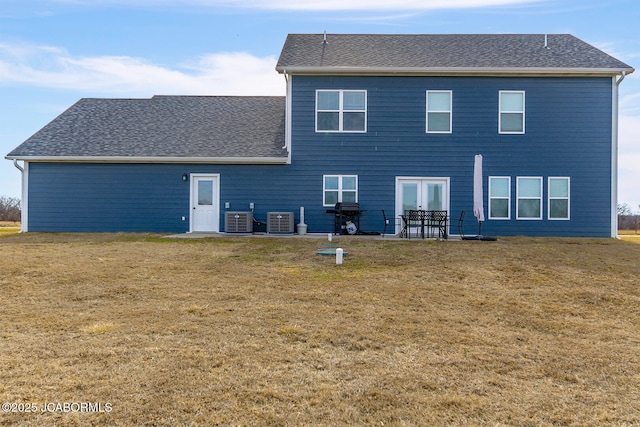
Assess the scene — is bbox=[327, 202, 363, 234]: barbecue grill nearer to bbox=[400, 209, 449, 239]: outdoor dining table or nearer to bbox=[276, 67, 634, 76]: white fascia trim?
bbox=[400, 209, 449, 239]: outdoor dining table

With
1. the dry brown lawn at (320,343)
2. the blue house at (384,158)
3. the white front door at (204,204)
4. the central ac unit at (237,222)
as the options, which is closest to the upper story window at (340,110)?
the blue house at (384,158)

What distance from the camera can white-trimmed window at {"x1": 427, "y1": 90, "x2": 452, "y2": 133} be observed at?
12.4 metres

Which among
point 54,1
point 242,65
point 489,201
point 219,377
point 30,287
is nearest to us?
point 219,377

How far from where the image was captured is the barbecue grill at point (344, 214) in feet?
39.0

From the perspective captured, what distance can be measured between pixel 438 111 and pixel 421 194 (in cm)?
250

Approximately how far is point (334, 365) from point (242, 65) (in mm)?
14731

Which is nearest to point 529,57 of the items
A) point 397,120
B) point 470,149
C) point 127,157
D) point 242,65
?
point 470,149

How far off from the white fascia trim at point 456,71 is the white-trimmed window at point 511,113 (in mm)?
641

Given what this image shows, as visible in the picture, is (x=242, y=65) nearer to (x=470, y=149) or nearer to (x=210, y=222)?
(x=210, y=222)

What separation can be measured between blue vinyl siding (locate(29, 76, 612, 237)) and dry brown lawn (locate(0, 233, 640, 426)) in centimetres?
548

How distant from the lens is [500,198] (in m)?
12.4

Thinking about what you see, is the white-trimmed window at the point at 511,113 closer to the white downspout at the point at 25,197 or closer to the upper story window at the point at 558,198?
the upper story window at the point at 558,198

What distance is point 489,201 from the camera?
12367 mm

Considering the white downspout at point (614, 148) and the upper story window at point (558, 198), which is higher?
the white downspout at point (614, 148)
